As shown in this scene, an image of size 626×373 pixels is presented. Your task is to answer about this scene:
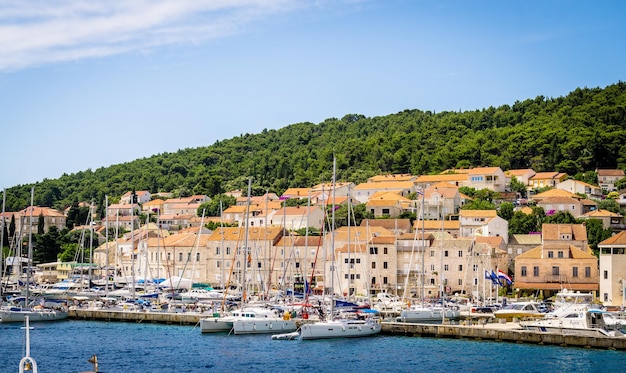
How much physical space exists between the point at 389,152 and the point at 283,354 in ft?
307

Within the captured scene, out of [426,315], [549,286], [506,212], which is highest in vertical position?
[506,212]

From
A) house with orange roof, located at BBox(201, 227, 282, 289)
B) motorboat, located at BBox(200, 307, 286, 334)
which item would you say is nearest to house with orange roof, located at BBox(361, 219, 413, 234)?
house with orange roof, located at BBox(201, 227, 282, 289)

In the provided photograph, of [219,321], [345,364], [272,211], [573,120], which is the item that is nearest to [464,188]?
[272,211]

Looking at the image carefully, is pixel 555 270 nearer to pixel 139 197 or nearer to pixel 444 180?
pixel 444 180

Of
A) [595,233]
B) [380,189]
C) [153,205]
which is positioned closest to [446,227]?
[595,233]

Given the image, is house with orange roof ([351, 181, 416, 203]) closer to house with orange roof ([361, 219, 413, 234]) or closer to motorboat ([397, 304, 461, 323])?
house with orange roof ([361, 219, 413, 234])

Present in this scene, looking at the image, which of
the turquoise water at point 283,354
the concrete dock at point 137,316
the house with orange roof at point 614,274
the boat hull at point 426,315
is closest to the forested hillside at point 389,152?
the house with orange roof at point 614,274

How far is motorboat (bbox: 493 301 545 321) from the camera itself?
48438mm

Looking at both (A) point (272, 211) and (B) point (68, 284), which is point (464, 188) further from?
(B) point (68, 284)

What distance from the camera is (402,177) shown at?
373ft

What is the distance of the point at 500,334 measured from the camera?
43.5m

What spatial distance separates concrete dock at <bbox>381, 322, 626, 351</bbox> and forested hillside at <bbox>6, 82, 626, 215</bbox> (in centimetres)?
7195

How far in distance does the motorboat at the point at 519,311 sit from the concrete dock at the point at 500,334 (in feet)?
4.00

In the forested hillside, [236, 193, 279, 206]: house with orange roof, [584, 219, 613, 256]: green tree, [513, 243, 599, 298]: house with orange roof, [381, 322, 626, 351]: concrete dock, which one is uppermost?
the forested hillside
